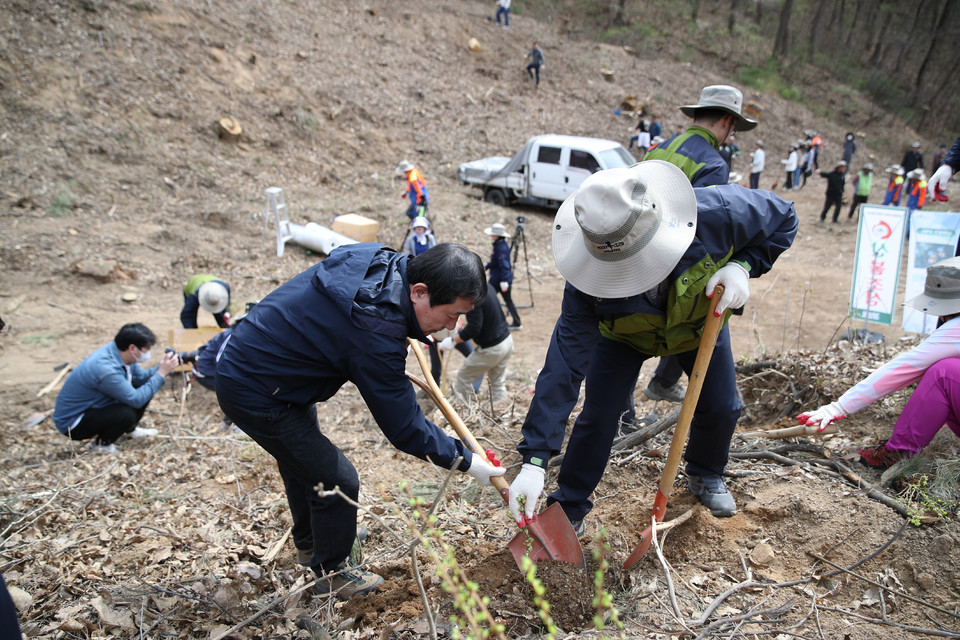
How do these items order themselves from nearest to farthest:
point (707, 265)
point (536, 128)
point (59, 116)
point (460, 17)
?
point (707, 265) → point (59, 116) → point (536, 128) → point (460, 17)

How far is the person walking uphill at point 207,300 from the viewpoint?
597 cm

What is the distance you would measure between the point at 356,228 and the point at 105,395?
5.92m

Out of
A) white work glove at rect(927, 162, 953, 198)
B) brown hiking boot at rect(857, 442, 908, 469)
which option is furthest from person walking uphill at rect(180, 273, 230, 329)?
white work glove at rect(927, 162, 953, 198)

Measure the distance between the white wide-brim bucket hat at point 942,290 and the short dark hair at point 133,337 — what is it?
17.8 ft

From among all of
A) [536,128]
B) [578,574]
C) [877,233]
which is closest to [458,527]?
[578,574]

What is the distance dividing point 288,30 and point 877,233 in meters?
16.3

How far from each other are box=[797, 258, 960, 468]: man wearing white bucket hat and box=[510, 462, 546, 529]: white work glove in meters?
1.58

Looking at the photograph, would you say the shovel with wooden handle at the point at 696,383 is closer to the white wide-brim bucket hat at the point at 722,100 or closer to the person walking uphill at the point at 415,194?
the white wide-brim bucket hat at the point at 722,100

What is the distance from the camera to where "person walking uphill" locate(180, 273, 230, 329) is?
5.97m

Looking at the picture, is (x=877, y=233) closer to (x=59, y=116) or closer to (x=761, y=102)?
(x=59, y=116)

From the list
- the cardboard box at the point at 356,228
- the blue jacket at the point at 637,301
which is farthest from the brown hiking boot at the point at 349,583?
the cardboard box at the point at 356,228

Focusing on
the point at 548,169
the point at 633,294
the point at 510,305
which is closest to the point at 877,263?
the point at 510,305

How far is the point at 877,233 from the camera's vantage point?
6023 millimetres

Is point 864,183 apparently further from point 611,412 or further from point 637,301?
point 637,301
